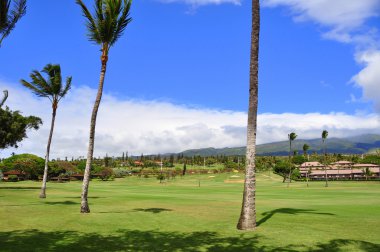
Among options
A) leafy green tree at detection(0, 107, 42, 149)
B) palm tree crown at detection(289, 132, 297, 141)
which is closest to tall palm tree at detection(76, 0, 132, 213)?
leafy green tree at detection(0, 107, 42, 149)

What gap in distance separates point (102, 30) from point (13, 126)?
3096 cm

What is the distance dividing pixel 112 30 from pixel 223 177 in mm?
123143

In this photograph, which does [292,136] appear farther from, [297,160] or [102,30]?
[102,30]

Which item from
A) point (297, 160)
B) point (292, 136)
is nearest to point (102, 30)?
point (292, 136)

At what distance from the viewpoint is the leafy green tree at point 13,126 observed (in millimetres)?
47406

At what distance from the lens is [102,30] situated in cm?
2339

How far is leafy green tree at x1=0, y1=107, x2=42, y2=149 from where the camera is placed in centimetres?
4741

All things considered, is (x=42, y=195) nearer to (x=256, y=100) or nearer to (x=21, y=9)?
(x=21, y=9)

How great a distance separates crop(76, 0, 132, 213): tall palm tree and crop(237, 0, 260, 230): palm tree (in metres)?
8.75

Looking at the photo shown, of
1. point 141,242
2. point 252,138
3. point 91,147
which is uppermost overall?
point 252,138

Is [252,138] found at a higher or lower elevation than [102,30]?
lower

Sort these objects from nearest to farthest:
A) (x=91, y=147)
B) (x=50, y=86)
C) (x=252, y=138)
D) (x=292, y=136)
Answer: (x=252, y=138) → (x=91, y=147) → (x=50, y=86) → (x=292, y=136)

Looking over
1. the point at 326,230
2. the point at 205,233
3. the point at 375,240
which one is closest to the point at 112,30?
the point at 205,233

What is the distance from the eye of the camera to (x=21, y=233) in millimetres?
14203
